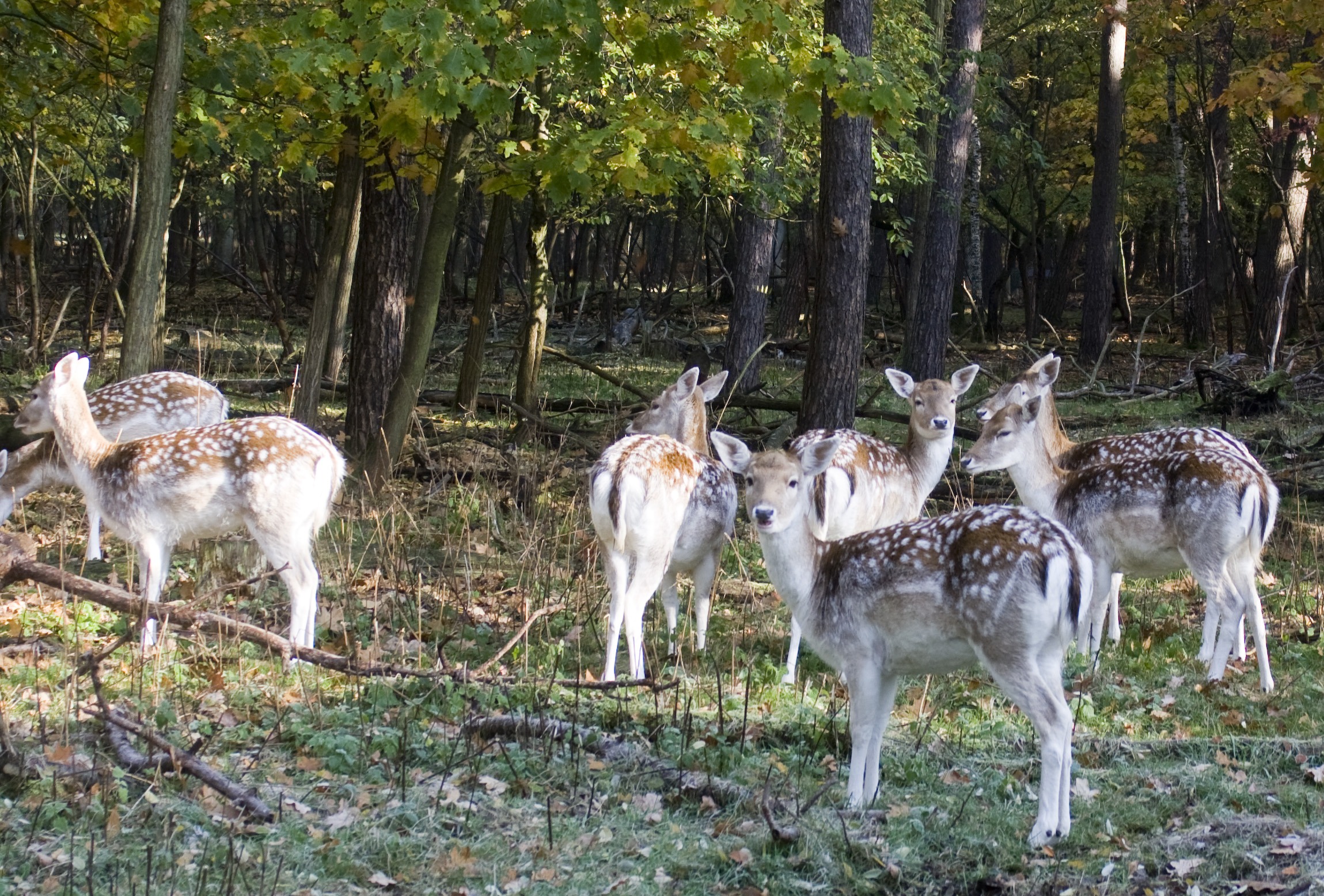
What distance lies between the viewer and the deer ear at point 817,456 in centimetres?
661

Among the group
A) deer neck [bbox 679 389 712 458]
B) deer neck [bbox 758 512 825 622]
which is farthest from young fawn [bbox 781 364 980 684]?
deer neck [bbox 758 512 825 622]

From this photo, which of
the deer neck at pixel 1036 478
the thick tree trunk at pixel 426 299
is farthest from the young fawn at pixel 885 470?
the thick tree trunk at pixel 426 299

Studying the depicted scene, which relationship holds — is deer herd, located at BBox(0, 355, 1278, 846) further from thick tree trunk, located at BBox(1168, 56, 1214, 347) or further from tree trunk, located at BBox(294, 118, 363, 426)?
thick tree trunk, located at BBox(1168, 56, 1214, 347)

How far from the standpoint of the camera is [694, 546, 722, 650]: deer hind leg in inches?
313

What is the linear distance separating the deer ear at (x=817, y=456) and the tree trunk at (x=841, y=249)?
3.41m

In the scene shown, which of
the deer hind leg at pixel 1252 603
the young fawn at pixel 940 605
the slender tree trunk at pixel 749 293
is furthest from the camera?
the slender tree trunk at pixel 749 293

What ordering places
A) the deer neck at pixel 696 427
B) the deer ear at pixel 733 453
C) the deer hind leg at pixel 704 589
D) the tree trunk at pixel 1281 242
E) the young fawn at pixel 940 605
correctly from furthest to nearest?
1. the tree trunk at pixel 1281 242
2. the deer neck at pixel 696 427
3. the deer hind leg at pixel 704 589
4. the deer ear at pixel 733 453
5. the young fawn at pixel 940 605

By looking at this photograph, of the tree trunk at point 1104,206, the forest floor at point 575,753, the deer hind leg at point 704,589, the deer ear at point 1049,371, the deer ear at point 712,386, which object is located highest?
the tree trunk at point 1104,206

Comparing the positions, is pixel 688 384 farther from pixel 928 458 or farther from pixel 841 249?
pixel 928 458

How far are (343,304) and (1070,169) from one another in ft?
74.5

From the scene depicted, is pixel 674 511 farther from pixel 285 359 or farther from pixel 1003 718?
pixel 285 359

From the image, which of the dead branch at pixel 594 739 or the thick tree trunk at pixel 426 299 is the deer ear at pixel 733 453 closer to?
the dead branch at pixel 594 739

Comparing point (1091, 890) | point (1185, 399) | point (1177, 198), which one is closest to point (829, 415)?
point (1091, 890)

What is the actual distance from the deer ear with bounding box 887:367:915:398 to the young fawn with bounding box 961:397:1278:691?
135 centimetres
